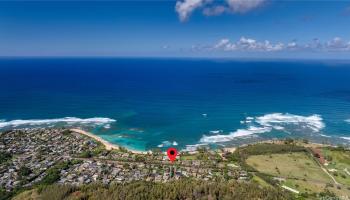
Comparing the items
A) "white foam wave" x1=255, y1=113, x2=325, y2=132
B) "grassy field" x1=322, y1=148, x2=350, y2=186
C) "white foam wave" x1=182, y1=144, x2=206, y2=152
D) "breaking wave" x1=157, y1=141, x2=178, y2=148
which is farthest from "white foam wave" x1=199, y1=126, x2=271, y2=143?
"grassy field" x1=322, y1=148, x2=350, y2=186

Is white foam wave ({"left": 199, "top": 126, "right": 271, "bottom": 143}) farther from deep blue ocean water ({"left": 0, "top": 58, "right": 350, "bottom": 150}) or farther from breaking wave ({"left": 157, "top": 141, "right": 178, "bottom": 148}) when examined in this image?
breaking wave ({"left": 157, "top": 141, "right": 178, "bottom": 148})

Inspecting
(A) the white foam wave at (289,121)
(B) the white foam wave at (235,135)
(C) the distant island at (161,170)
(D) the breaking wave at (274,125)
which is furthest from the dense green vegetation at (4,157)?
(A) the white foam wave at (289,121)

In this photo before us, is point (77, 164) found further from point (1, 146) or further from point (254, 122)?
point (254, 122)

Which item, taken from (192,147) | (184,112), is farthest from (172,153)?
(184,112)

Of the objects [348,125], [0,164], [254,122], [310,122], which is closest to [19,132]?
[0,164]

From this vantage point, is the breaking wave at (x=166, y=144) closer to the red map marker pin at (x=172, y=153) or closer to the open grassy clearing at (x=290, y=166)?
the red map marker pin at (x=172, y=153)

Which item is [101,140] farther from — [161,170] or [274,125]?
[274,125]

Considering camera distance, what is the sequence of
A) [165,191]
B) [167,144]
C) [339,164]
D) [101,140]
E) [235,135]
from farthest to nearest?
[235,135], [167,144], [101,140], [339,164], [165,191]
